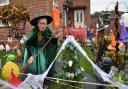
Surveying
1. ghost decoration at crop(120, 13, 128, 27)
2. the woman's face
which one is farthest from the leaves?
the woman's face

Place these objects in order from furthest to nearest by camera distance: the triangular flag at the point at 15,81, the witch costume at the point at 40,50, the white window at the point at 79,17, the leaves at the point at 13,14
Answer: the white window at the point at 79,17 < the leaves at the point at 13,14 < the witch costume at the point at 40,50 < the triangular flag at the point at 15,81

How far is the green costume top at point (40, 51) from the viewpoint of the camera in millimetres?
6906

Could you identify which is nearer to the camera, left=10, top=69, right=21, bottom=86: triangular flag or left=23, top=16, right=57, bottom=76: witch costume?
left=10, top=69, right=21, bottom=86: triangular flag

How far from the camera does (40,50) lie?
6.91 metres

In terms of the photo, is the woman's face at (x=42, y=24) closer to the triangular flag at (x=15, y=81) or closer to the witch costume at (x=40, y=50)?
the witch costume at (x=40, y=50)

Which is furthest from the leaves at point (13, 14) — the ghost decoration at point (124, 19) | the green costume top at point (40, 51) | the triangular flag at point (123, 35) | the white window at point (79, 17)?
the white window at point (79, 17)

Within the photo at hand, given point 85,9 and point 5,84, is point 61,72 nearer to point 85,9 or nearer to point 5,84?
point 5,84

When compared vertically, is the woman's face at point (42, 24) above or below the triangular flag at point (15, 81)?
above

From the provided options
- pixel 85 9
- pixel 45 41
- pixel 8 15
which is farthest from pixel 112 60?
pixel 85 9

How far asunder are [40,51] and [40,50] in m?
0.02

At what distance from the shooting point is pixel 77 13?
5091cm

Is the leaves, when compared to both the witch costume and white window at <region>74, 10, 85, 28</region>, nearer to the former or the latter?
the witch costume

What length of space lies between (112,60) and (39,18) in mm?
3264

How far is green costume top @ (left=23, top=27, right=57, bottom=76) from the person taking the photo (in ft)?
22.7
